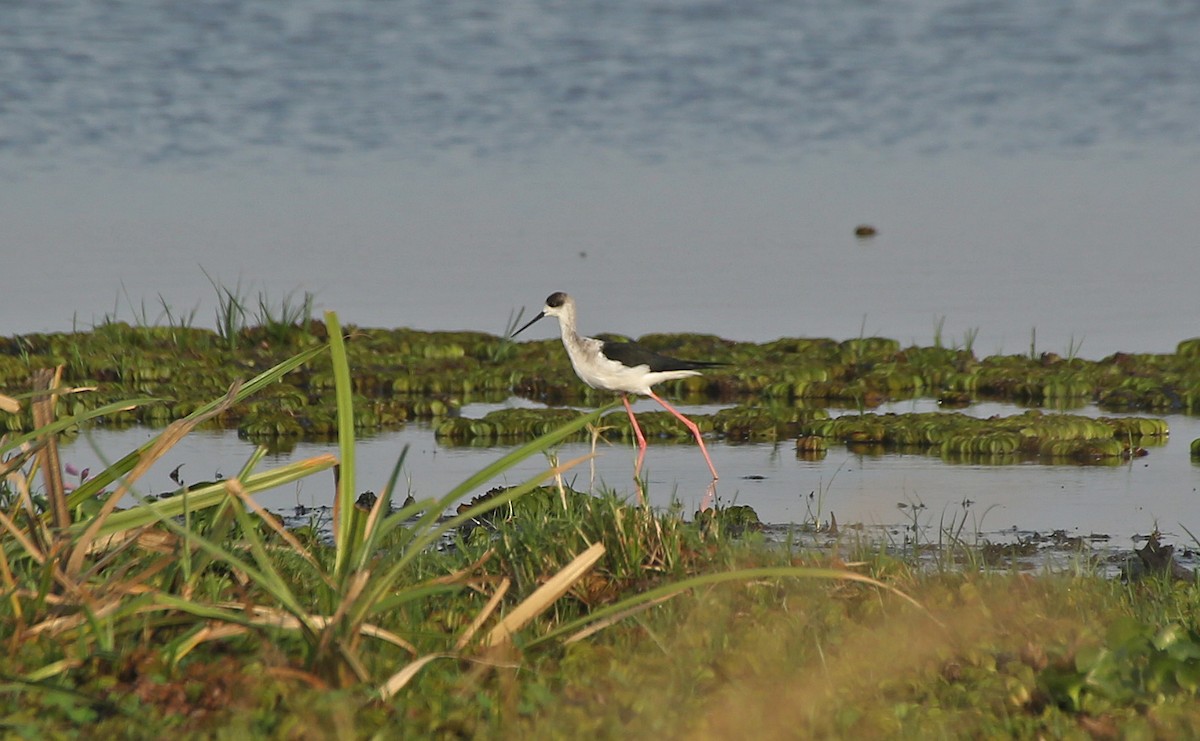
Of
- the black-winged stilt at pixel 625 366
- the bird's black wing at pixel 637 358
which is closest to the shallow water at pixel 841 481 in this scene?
the black-winged stilt at pixel 625 366

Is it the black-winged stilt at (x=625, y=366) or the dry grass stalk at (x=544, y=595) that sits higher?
the black-winged stilt at (x=625, y=366)

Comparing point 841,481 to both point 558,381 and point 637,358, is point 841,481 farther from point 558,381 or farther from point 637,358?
point 558,381

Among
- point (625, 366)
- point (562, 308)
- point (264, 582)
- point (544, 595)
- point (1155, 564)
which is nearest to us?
point (264, 582)

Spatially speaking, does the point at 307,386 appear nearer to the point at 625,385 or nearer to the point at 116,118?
the point at 625,385

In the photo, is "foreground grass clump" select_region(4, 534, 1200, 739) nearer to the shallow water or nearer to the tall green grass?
the tall green grass

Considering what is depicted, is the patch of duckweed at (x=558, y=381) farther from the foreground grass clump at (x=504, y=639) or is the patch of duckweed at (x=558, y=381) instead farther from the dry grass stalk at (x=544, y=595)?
the dry grass stalk at (x=544, y=595)

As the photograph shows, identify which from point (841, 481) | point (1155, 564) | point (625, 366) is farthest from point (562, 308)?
point (1155, 564)

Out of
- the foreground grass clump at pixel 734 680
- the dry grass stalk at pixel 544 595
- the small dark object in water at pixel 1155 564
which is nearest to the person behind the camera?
Answer: the foreground grass clump at pixel 734 680

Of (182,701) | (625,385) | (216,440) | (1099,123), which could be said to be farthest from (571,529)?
(1099,123)

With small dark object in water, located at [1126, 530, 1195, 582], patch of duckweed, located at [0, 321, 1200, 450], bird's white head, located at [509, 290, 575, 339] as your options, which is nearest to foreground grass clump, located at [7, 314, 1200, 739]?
small dark object in water, located at [1126, 530, 1195, 582]

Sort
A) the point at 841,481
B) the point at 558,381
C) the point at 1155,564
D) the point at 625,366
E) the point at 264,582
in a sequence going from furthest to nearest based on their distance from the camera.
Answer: the point at 558,381
the point at 625,366
the point at 841,481
the point at 1155,564
the point at 264,582

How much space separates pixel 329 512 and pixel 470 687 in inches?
132

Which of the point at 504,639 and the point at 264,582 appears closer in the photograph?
the point at 264,582

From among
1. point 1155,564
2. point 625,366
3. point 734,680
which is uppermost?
point 625,366
